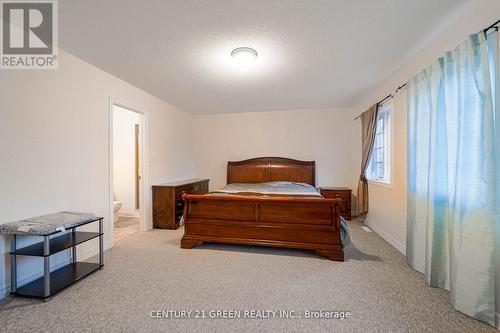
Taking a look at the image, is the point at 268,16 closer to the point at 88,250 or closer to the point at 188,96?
the point at 188,96

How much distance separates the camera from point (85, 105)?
8.79 feet

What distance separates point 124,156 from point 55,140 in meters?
2.57

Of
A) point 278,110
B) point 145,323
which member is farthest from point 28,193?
point 278,110

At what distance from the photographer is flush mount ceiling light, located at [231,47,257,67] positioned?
2365 mm

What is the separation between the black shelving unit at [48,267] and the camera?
1836mm

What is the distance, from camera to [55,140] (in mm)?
2334

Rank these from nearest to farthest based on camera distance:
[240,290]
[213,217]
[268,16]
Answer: [268,16]
[240,290]
[213,217]

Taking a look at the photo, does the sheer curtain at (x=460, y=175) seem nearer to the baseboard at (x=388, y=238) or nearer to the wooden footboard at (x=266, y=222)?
the baseboard at (x=388, y=238)

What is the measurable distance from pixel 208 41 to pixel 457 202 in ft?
8.46

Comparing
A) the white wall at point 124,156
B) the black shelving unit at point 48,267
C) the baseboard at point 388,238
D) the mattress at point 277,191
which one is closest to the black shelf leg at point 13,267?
the black shelving unit at point 48,267

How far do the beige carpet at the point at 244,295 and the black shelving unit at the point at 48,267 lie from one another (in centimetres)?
8

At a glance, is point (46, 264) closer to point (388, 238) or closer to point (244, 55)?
point (244, 55)

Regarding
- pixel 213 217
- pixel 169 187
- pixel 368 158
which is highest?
pixel 368 158

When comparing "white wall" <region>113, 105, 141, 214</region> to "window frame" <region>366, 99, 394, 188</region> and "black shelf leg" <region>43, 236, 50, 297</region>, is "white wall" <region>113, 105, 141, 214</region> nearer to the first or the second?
"black shelf leg" <region>43, 236, 50, 297</region>
